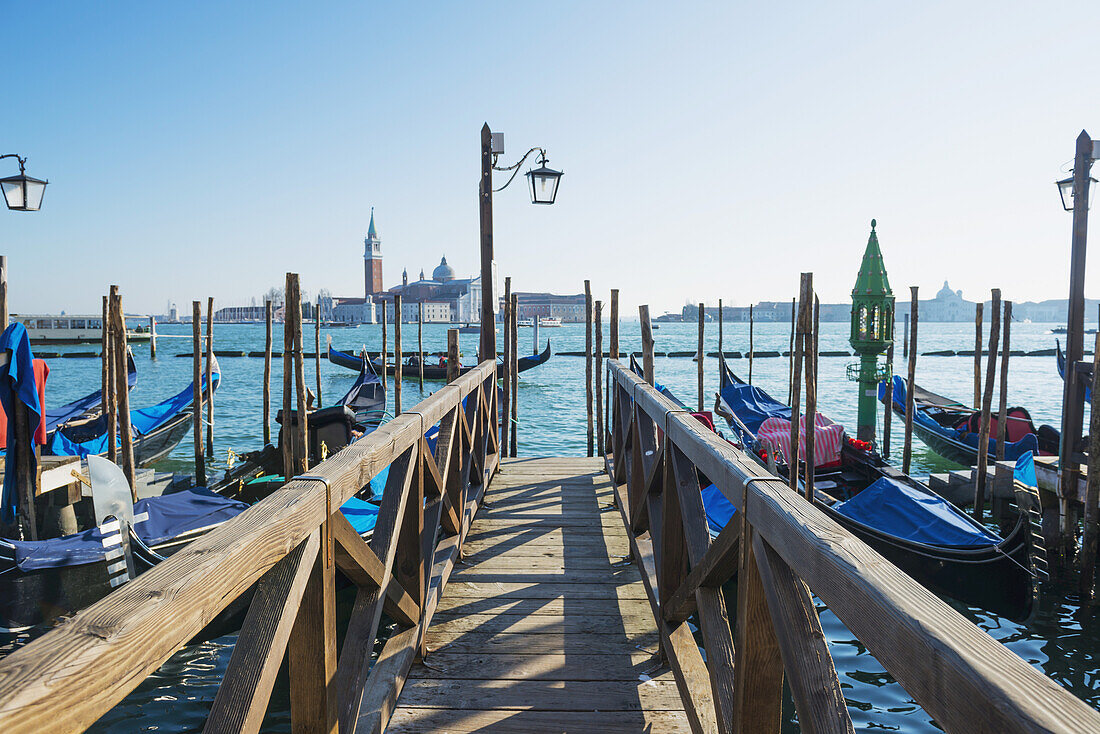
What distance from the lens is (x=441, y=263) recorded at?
11500cm

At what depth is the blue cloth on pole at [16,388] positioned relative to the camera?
13.0ft

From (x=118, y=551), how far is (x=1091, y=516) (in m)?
5.90

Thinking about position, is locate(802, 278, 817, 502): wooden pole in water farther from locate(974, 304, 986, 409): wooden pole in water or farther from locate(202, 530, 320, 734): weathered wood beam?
locate(202, 530, 320, 734): weathered wood beam

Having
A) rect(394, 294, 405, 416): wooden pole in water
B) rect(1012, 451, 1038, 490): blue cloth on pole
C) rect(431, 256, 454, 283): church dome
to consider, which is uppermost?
rect(431, 256, 454, 283): church dome

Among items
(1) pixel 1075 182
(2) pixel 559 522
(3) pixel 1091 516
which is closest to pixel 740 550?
(2) pixel 559 522

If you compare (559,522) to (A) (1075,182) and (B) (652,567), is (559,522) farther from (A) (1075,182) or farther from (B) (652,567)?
(A) (1075,182)

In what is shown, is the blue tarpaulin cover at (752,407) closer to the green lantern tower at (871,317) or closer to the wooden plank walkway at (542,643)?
the green lantern tower at (871,317)

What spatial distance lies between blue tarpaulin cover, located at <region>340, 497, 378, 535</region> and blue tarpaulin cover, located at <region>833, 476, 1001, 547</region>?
3222mm

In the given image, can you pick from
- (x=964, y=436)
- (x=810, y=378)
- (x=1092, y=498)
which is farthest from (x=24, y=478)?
(x=964, y=436)

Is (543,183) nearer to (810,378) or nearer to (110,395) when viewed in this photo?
(810,378)

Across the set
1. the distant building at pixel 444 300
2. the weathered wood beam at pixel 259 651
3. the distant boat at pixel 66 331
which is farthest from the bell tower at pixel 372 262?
the weathered wood beam at pixel 259 651

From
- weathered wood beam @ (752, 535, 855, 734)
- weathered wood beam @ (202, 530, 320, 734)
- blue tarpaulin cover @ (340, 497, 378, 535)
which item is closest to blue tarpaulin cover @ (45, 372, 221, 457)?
blue tarpaulin cover @ (340, 497, 378, 535)

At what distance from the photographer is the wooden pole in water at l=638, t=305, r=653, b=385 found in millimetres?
3789

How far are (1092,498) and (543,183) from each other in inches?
166
